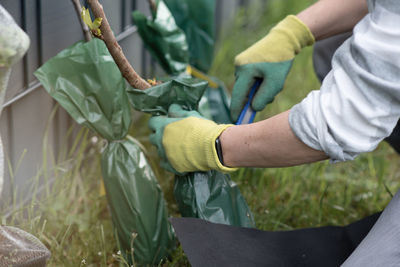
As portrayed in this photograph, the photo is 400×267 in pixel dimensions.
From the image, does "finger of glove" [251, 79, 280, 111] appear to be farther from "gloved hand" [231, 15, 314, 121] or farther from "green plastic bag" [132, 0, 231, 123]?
"green plastic bag" [132, 0, 231, 123]

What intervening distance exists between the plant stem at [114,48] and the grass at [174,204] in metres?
0.43

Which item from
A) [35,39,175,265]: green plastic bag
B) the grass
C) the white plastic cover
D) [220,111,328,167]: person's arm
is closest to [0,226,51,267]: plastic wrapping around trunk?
the grass

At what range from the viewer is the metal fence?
173 centimetres

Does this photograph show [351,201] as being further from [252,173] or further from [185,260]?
[185,260]

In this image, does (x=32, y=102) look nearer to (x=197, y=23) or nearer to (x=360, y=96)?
(x=197, y=23)

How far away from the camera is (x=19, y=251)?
1.34m

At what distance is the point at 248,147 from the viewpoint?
144cm

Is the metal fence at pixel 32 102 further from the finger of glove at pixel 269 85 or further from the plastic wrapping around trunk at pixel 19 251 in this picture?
the finger of glove at pixel 269 85

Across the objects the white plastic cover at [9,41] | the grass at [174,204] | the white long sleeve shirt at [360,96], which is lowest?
the grass at [174,204]

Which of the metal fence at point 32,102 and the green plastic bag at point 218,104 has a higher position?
the metal fence at point 32,102

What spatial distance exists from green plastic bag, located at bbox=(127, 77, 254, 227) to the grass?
0.17m

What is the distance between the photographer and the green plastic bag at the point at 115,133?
163cm

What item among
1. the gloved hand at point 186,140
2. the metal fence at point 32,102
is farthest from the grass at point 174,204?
the gloved hand at point 186,140

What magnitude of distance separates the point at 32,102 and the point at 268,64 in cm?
77
